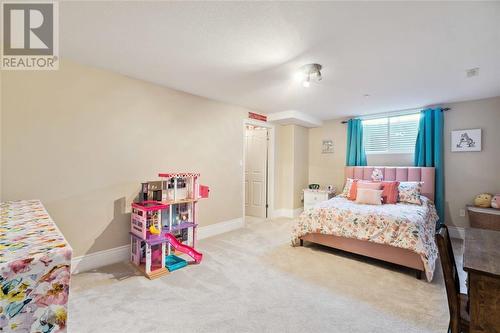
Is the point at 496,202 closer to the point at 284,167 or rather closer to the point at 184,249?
the point at 284,167

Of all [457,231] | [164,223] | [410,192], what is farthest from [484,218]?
[164,223]

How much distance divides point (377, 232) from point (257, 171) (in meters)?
3.00

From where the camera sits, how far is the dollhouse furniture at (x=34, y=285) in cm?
73

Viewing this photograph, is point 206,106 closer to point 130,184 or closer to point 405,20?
point 130,184

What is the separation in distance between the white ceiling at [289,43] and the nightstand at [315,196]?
2329 millimetres

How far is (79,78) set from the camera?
8.50ft

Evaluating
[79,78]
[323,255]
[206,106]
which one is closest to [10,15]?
[79,78]

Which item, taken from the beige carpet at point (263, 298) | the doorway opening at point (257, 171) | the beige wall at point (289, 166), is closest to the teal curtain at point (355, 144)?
the beige wall at point (289, 166)

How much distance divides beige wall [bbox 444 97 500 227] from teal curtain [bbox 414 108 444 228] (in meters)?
0.16

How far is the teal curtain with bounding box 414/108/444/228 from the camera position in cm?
404

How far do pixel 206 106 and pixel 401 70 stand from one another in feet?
9.13

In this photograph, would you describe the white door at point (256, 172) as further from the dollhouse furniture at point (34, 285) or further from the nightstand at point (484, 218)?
the dollhouse furniture at point (34, 285)

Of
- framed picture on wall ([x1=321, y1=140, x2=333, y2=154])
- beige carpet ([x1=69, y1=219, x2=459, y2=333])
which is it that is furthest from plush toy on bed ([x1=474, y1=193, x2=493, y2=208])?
framed picture on wall ([x1=321, y1=140, x2=333, y2=154])

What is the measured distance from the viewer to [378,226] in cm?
277
